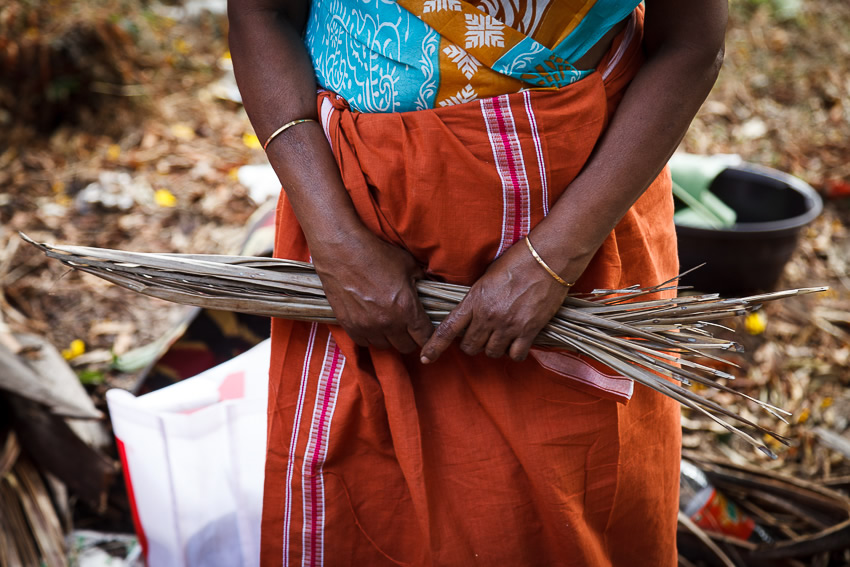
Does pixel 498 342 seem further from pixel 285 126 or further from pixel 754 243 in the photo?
pixel 754 243

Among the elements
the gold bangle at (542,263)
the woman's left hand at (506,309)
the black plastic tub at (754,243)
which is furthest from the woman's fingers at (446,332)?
the black plastic tub at (754,243)

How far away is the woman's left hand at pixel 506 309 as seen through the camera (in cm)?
99

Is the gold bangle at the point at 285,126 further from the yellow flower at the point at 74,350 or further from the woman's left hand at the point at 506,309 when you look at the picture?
the yellow flower at the point at 74,350

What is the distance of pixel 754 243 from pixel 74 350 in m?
2.59

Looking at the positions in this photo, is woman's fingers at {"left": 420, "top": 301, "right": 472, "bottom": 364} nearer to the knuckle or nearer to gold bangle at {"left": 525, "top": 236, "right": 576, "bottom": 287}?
the knuckle

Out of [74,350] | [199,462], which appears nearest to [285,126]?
[199,462]

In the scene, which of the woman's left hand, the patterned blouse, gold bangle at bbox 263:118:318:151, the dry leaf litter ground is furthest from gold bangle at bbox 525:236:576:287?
the dry leaf litter ground

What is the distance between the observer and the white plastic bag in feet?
4.72

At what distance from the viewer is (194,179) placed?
342 centimetres

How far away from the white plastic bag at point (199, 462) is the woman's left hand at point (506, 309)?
0.64 metres

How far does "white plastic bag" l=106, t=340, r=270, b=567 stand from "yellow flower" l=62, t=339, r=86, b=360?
1051 millimetres

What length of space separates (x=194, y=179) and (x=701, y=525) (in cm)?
278

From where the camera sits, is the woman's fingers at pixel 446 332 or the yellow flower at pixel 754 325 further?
the yellow flower at pixel 754 325

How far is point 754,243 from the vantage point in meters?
2.59
